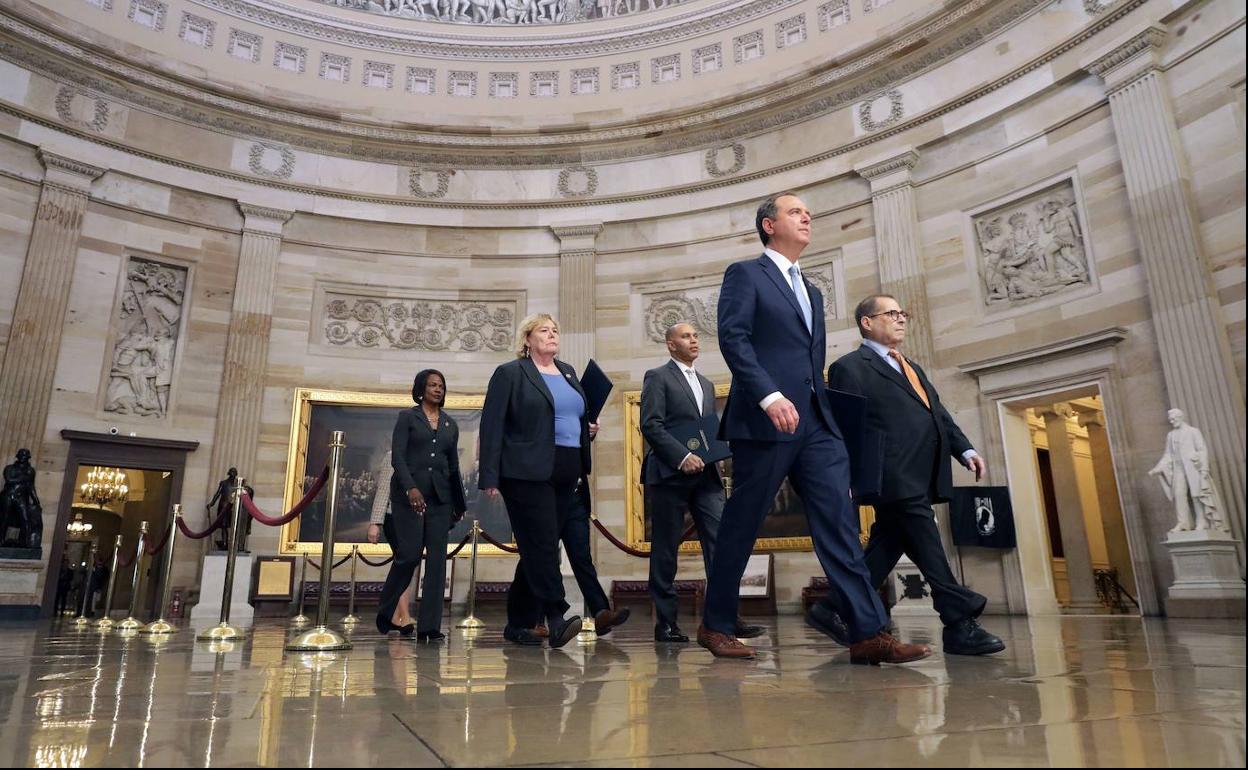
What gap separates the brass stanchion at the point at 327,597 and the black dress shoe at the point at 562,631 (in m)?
1.11

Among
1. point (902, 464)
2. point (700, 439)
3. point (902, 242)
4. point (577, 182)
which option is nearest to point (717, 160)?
point (577, 182)

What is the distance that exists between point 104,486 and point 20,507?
23.4ft

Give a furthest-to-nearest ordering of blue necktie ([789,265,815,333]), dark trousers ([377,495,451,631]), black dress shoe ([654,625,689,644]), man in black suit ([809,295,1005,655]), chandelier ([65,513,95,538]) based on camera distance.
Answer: chandelier ([65,513,95,538]) < dark trousers ([377,495,451,631]) < black dress shoe ([654,625,689,644]) < man in black suit ([809,295,1005,655]) < blue necktie ([789,265,815,333])

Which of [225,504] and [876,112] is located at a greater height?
[876,112]

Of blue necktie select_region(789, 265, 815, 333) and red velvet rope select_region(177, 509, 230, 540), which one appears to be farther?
red velvet rope select_region(177, 509, 230, 540)

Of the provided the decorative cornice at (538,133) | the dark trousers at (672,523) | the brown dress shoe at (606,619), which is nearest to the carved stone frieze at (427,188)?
the decorative cornice at (538,133)

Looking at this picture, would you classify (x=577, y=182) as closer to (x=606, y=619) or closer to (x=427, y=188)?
(x=427, y=188)

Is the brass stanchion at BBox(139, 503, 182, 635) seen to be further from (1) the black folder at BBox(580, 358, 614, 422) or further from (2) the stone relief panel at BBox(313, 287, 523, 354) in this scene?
(2) the stone relief panel at BBox(313, 287, 523, 354)

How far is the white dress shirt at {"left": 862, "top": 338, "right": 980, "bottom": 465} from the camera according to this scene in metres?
4.02

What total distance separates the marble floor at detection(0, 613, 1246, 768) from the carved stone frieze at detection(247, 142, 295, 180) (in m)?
11.8

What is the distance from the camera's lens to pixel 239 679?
2850 millimetres

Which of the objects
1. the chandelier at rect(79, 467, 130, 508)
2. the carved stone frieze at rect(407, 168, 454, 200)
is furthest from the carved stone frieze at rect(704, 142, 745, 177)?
the chandelier at rect(79, 467, 130, 508)

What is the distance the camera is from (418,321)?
14.2 meters

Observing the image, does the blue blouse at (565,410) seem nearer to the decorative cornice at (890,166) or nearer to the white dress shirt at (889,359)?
the white dress shirt at (889,359)
